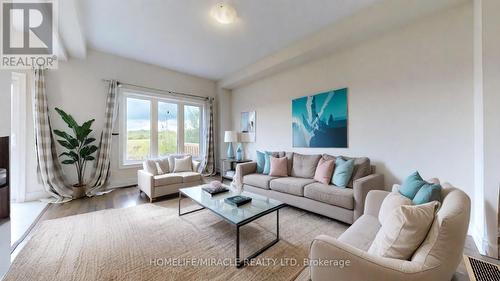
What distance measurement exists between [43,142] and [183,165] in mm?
2363

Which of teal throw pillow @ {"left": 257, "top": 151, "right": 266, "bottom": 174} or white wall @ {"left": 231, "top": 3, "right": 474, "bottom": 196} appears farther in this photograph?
teal throw pillow @ {"left": 257, "top": 151, "right": 266, "bottom": 174}

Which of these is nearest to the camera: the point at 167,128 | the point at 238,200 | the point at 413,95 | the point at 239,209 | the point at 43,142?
the point at 239,209

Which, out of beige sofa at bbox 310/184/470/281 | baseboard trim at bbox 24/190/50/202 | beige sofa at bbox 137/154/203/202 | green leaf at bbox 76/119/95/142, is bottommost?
baseboard trim at bbox 24/190/50/202

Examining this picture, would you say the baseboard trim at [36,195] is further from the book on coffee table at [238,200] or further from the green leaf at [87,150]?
the book on coffee table at [238,200]

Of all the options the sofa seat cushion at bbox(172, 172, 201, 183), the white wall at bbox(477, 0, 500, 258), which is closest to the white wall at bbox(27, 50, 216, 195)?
the sofa seat cushion at bbox(172, 172, 201, 183)

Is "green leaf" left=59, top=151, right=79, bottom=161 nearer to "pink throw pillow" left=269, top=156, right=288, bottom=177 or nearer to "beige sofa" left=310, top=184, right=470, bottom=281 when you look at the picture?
"pink throw pillow" left=269, top=156, right=288, bottom=177

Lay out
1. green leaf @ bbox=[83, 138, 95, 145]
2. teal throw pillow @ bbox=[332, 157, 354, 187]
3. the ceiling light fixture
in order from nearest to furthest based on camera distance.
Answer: the ceiling light fixture → teal throw pillow @ bbox=[332, 157, 354, 187] → green leaf @ bbox=[83, 138, 95, 145]

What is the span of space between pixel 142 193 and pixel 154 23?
310 centimetres

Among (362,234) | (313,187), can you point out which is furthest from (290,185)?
(362,234)

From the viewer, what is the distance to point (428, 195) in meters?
1.39

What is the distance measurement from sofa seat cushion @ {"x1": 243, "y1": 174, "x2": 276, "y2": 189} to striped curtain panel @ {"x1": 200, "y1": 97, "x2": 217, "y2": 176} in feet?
6.79

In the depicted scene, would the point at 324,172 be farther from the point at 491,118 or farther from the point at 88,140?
the point at 88,140

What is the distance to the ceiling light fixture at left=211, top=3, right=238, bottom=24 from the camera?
96.8 inches

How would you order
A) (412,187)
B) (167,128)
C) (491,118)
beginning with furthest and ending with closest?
(167,128), (491,118), (412,187)
